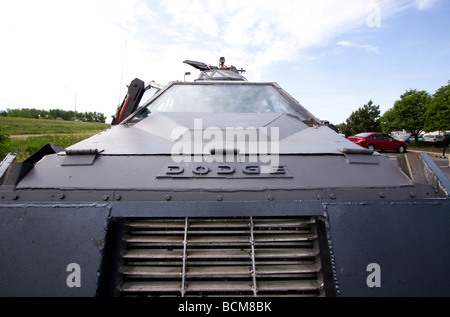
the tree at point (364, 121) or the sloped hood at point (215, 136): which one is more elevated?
the tree at point (364, 121)

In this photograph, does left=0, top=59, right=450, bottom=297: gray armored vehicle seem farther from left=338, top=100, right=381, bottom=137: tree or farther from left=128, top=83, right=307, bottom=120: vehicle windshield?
left=338, top=100, right=381, bottom=137: tree

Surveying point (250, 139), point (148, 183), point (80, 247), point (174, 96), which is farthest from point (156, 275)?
point (174, 96)

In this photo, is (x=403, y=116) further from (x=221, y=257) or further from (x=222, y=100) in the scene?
(x=221, y=257)

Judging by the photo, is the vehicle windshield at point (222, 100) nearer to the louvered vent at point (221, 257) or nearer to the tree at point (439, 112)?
the louvered vent at point (221, 257)

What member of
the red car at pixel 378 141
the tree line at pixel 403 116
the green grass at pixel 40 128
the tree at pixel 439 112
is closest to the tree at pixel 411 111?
the tree line at pixel 403 116

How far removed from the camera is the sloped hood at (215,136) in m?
1.99

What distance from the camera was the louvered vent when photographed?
144 cm

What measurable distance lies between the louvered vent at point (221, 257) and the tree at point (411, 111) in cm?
3927

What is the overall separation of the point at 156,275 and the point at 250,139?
122 centimetres

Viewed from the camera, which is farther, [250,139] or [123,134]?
[123,134]

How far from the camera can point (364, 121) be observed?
1357 inches

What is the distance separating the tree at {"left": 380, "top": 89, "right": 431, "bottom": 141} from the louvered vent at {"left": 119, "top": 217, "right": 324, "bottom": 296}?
3927 centimetres
